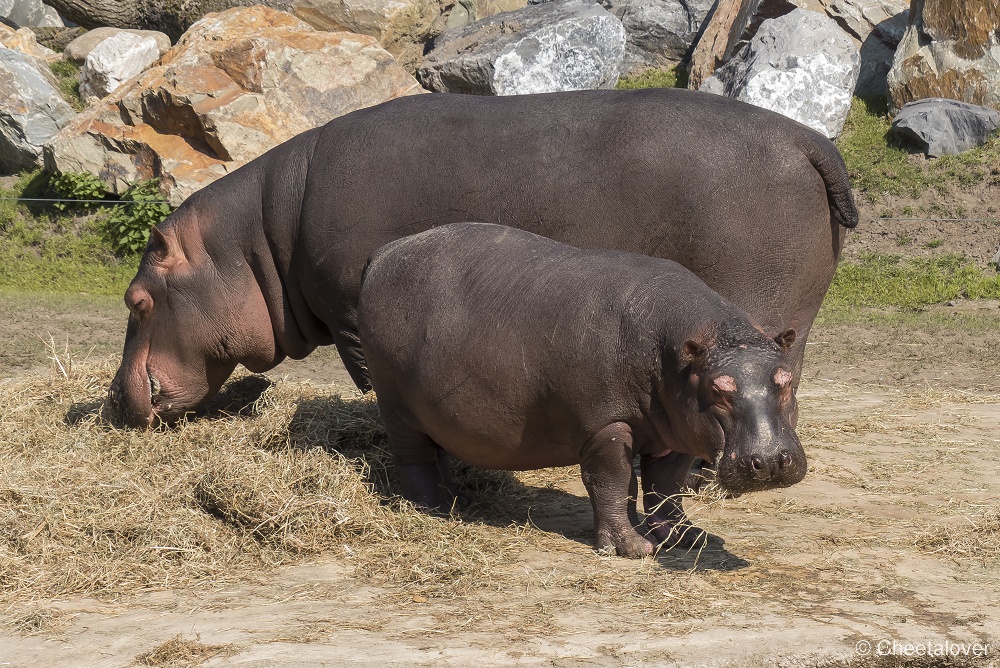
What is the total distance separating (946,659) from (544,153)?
2.93m

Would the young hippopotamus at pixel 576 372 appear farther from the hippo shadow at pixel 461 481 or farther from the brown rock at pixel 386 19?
the brown rock at pixel 386 19

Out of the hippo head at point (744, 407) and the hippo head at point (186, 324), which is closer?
the hippo head at point (744, 407)

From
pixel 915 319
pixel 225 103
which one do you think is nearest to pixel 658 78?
pixel 225 103

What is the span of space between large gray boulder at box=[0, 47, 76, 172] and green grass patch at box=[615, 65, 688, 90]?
7155mm

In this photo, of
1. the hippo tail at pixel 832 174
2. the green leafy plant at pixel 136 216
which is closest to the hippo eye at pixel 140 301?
the hippo tail at pixel 832 174

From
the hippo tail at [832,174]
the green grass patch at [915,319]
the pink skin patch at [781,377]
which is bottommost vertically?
the green grass patch at [915,319]

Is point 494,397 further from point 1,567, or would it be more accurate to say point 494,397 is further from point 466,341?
point 1,567

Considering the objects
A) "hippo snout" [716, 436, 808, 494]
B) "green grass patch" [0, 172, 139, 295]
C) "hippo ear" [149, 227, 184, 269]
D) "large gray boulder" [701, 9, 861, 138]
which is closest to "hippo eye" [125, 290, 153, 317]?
"hippo ear" [149, 227, 184, 269]

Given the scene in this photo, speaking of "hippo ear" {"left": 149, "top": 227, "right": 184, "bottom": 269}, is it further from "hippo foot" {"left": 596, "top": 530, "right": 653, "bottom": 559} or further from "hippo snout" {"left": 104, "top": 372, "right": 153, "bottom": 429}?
"hippo foot" {"left": 596, "top": 530, "right": 653, "bottom": 559}

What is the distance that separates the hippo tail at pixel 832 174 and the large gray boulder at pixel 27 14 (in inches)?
715

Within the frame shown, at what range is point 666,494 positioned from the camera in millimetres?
5102

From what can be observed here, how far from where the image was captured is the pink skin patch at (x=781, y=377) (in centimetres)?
423

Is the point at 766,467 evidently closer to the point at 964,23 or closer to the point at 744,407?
the point at 744,407

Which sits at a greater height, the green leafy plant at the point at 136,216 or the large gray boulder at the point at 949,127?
the large gray boulder at the point at 949,127
